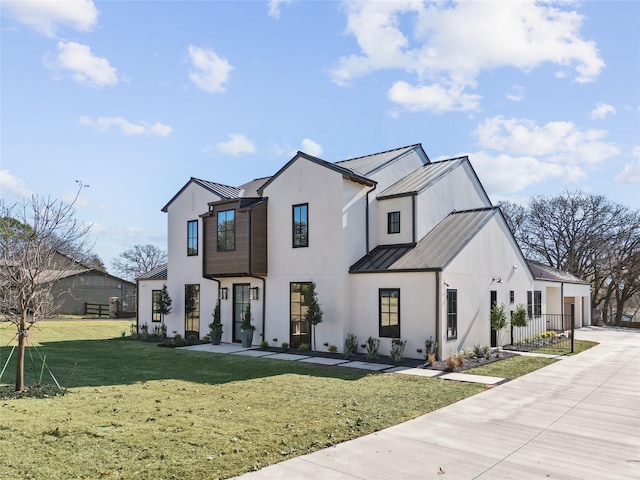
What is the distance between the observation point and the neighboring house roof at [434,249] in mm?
14445

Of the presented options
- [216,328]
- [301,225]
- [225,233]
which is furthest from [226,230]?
[216,328]

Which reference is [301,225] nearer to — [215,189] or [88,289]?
[215,189]

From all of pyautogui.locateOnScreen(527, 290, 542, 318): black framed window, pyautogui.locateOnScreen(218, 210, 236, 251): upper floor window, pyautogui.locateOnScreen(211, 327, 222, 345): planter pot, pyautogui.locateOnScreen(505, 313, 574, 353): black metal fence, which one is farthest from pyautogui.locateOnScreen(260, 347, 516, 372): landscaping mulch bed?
pyautogui.locateOnScreen(527, 290, 542, 318): black framed window

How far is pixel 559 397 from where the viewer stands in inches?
382

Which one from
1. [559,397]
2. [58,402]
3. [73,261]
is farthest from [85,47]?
[559,397]

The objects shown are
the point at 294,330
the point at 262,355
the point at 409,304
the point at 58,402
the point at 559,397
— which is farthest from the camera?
the point at 294,330

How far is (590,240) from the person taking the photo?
38.1 metres

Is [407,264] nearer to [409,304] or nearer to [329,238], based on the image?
[409,304]

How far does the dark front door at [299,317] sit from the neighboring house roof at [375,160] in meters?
4.67

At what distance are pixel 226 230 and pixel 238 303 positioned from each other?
117 inches

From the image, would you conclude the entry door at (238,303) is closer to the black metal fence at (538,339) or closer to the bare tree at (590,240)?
the black metal fence at (538,339)

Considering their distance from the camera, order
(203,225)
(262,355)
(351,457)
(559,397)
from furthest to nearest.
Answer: (203,225) < (262,355) < (559,397) < (351,457)

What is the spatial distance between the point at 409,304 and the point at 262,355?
5.04m

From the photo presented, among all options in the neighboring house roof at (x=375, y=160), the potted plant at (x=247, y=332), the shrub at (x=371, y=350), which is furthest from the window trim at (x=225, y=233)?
the shrub at (x=371, y=350)
